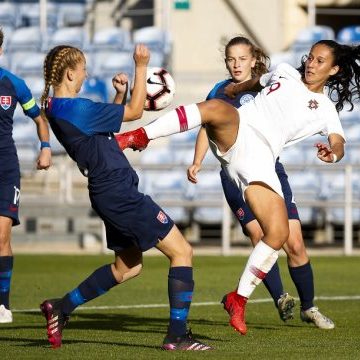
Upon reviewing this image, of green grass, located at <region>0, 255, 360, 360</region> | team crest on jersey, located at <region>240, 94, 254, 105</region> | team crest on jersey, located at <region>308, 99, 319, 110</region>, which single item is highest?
team crest on jersey, located at <region>240, 94, 254, 105</region>

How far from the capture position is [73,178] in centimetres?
2038

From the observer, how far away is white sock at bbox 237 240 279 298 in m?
7.79

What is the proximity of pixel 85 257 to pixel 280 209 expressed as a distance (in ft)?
31.0

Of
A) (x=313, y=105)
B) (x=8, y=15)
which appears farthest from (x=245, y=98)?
(x=8, y=15)

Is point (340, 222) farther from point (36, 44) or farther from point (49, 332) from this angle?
point (49, 332)

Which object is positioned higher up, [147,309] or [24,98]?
[24,98]

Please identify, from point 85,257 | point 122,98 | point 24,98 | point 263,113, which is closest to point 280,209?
point 263,113

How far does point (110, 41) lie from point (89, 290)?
14.5 metres

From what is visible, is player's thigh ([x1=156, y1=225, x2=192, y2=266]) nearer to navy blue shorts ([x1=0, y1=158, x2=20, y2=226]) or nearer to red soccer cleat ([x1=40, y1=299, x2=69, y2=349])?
red soccer cleat ([x1=40, y1=299, x2=69, y2=349])

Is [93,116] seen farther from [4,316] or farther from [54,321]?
[4,316]

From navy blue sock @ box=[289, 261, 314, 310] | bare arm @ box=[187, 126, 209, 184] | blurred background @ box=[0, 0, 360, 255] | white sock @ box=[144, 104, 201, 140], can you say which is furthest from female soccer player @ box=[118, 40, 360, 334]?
blurred background @ box=[0, 0, 360, 255]

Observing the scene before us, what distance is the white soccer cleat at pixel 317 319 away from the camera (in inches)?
359

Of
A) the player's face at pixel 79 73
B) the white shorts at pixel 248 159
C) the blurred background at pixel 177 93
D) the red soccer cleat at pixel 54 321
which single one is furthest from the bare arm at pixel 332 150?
the blurred background at pixel 177 93

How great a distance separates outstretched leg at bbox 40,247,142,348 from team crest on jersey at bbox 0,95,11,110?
208 centimetres
